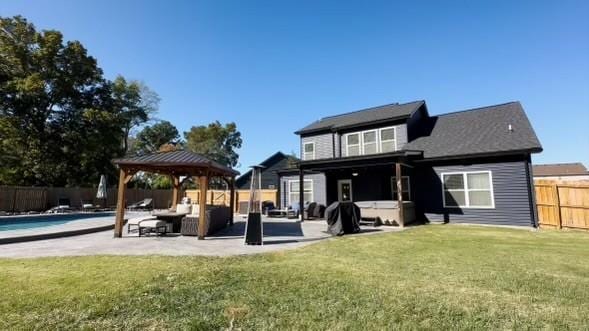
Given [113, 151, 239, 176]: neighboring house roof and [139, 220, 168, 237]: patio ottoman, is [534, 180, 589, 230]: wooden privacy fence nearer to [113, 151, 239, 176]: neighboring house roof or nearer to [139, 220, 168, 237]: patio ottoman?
[113, 151, 239, 176]: neighboring house roof

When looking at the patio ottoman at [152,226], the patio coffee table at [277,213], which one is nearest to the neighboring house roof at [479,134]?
the patio coffee table at [277,213]

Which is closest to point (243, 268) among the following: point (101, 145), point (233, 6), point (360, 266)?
point (360, 266)

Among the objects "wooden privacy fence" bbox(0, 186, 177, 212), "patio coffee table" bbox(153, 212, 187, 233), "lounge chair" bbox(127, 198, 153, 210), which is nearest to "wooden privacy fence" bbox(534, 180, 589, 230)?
"patio coffee table" bbox(153, 212, 187, 233)

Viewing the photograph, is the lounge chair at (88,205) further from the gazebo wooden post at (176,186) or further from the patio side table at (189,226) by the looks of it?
the patio side table at (189,226)

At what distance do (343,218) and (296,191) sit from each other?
8.87 metres

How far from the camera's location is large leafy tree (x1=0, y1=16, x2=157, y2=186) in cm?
1994

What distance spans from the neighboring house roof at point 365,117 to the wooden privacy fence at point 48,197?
1363 cm

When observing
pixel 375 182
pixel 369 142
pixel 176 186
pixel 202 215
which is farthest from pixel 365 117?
pixel 202 215

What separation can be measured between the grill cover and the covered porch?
237cm

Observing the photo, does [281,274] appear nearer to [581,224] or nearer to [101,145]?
[581,224]

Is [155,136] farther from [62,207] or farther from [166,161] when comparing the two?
[166,161]

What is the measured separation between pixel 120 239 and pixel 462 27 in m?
14.4

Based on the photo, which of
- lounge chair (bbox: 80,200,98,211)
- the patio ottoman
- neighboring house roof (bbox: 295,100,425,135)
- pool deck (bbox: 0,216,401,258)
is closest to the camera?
pool deck (bbox: 0,216,401,258)

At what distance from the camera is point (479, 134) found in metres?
12.6
